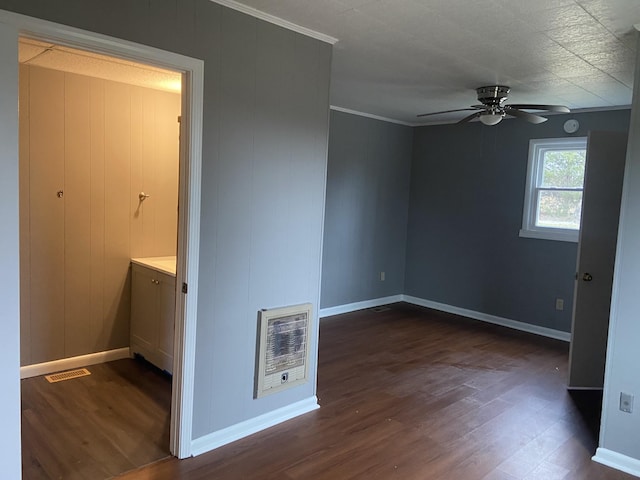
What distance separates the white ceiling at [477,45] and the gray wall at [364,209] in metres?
1.25

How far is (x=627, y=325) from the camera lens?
2.66 metres

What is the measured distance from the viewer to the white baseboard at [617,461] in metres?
2.64

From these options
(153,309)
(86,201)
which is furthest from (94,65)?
(153,309)

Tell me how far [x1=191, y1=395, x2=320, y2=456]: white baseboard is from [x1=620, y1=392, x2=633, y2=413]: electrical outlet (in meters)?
1.81

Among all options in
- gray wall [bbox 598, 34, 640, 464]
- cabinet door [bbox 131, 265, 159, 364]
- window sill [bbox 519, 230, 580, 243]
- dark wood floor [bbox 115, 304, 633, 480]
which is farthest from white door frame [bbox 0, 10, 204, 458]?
window sill [bbox 519, 230, 580, 243]

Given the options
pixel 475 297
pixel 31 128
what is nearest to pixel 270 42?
pixel 31 128

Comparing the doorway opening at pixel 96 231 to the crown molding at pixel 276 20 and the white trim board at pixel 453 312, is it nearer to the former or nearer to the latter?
the crown molding at pixel 276 20

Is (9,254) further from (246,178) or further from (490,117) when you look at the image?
(490,117)

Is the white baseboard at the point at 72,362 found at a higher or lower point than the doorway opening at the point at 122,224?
lower

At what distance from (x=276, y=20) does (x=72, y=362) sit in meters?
2.96

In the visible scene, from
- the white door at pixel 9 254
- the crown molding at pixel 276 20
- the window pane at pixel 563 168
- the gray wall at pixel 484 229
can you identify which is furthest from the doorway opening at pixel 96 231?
the window pane at pixel 563 168

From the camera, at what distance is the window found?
506 centimetres

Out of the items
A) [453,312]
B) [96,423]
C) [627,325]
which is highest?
[627,325]

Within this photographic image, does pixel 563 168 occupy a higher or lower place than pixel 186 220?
higher
